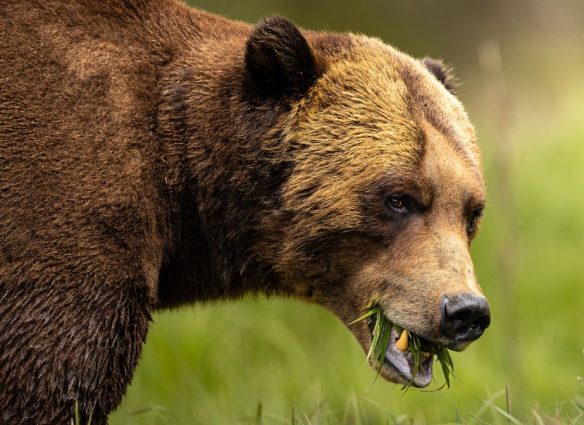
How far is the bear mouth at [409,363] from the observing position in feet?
16.3

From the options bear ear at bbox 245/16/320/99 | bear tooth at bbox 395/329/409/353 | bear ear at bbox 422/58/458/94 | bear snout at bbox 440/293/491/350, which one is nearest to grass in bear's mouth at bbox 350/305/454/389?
bear tooth at bbox 395/329/409/353

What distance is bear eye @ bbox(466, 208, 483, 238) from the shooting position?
17.2ft

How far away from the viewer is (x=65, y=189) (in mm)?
4617

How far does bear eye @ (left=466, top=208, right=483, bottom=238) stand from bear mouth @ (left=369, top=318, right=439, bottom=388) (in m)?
0.65

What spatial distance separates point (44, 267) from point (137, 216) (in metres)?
0.50

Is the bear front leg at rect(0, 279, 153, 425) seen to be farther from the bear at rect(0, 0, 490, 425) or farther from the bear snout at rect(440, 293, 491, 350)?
the bear snout at rect(440, 293, 491, 350)

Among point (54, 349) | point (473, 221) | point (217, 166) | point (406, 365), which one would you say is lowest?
point (54, 349)

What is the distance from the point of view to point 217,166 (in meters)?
5.18

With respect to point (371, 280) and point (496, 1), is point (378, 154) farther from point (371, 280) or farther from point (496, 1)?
point (496, 1)

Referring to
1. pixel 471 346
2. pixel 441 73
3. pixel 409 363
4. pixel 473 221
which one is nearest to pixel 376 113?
pixel 473 221

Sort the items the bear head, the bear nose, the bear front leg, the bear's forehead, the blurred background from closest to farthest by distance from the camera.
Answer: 1. the bear front leg
2. the bear nose
3. the bear head
4. the bear's forehead
5. the blurred background

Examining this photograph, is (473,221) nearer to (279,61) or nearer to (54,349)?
(279,61)

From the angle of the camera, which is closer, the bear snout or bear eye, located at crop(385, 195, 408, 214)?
the bear snout

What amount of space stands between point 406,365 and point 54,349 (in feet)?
5.37
